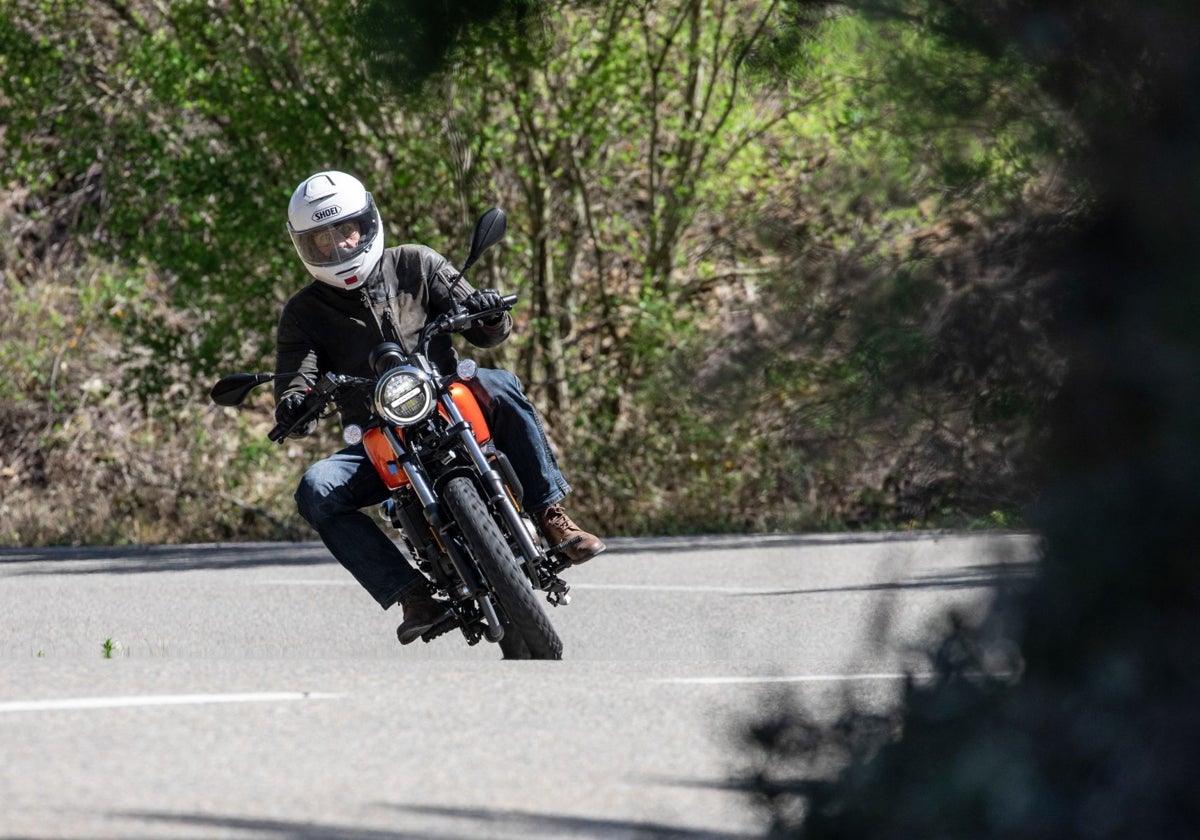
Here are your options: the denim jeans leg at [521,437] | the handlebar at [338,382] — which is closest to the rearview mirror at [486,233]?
the handlebar at [338,382]

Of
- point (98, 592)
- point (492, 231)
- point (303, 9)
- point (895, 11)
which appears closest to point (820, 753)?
point (895, 11)

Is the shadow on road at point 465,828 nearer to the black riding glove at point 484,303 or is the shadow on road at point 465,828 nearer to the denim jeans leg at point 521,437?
the denim jeans leg at point 521,437

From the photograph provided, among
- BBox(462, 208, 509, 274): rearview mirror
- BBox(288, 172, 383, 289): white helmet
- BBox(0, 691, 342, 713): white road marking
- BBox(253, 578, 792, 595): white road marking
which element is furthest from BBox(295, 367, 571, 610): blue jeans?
BBox(253, 578, 792, 595): white road marking

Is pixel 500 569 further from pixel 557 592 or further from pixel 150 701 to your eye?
pixel 150 701

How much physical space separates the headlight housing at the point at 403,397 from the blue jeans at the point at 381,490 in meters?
0.37

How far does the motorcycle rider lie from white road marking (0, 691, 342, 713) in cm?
131

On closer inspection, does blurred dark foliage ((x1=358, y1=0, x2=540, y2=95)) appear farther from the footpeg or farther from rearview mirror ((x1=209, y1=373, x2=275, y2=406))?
the footpeg

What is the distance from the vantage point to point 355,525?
22.8ft

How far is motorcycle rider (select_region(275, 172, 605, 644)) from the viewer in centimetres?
688

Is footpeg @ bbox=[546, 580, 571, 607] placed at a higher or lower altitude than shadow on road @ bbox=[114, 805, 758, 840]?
lower

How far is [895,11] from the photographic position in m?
2.94

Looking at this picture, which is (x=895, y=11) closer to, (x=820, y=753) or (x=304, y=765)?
(x=820, y=753)

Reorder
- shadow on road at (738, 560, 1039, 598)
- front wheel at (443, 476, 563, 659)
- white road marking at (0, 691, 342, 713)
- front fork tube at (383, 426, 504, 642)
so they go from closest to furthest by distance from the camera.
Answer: shadow on road at (738, 560, 1039, 598) < white road marking at (0, 691, 342, 713) < front wheel at (443, 476, 563, 659) < front fork tube at (383, 426, 504, 642)

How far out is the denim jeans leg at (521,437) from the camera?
275 inches
